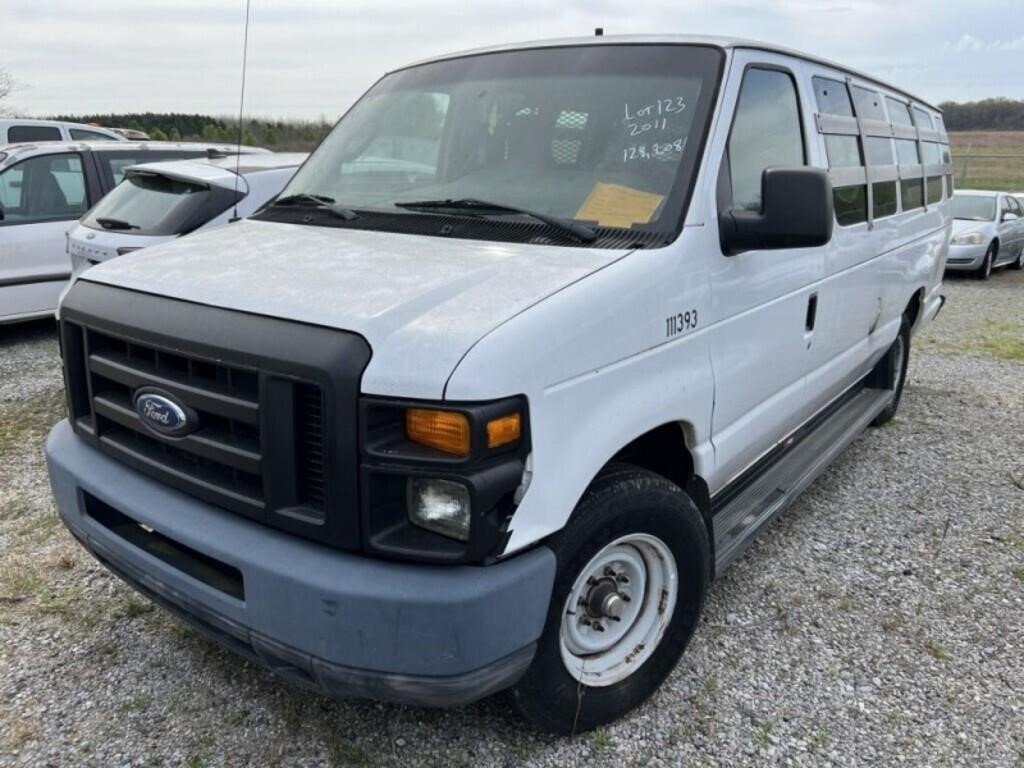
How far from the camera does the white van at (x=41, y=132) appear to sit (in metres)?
11.5

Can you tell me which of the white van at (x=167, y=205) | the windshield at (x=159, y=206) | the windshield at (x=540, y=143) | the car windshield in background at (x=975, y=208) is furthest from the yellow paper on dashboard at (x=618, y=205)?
the car windshield in background at (x=975, y=208)

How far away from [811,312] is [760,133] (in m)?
0.86

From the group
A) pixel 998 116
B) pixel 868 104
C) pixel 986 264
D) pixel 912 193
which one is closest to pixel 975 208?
pixel 986 264

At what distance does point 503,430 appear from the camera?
1.99 metres

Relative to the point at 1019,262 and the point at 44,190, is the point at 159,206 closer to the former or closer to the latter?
the point at 44,190

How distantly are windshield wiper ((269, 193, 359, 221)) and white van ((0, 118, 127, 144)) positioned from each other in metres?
9.57

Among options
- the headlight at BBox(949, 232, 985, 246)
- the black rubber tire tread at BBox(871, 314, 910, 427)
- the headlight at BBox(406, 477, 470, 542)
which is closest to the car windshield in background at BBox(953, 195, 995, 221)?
the headlight at BBox(949, 232, 985, 246)

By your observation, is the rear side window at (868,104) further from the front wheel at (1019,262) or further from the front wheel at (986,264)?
the front wheel at (1019,262)

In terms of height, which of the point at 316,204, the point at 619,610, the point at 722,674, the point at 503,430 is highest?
the point at 316,204

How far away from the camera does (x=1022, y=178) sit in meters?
28.3

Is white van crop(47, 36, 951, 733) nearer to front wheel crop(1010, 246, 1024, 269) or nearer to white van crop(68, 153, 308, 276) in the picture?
white van crop(68, 153, 308, 276)

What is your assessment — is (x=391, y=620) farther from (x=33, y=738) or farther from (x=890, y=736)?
(x=890, y=736)

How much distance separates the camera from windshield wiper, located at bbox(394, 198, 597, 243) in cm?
259

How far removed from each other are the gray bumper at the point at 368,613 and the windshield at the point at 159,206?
417cm
